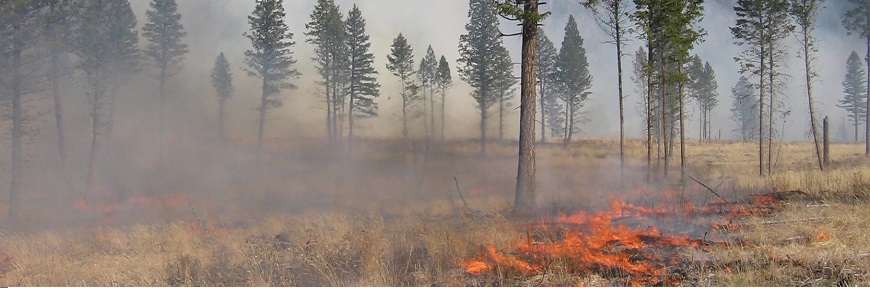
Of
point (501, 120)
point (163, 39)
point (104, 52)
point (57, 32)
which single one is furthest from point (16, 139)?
point (501, 120)

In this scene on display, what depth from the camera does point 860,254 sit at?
6367 mm

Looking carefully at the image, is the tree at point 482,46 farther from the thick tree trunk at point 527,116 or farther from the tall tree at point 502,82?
the thick tree trunk at point 527,116

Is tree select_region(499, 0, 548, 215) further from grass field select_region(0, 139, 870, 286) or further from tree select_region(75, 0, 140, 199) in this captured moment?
tree select_region(75, 0, 140, 199)

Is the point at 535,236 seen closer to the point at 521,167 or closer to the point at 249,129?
the point at 521,167

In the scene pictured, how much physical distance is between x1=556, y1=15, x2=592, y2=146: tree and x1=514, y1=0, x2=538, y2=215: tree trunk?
118 ft

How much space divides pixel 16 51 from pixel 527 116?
2622 cm

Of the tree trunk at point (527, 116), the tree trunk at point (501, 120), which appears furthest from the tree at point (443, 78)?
the tree trunk at point (527, 116)

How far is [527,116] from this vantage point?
39.0 ft

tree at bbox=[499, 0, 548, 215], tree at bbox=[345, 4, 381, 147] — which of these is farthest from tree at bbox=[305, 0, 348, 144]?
tree at bbox=[499, 0, 548, 215]

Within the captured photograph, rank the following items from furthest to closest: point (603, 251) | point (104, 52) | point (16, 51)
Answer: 1. point (104, 52)
2. point (16, 51)
3. point (603, 251)

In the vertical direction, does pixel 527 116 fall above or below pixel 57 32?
below

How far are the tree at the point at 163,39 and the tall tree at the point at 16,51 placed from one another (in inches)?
585

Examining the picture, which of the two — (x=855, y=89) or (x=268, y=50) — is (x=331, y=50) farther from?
(x=855, y=89)

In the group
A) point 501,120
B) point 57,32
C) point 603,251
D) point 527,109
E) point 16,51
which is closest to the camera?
point 603,251
